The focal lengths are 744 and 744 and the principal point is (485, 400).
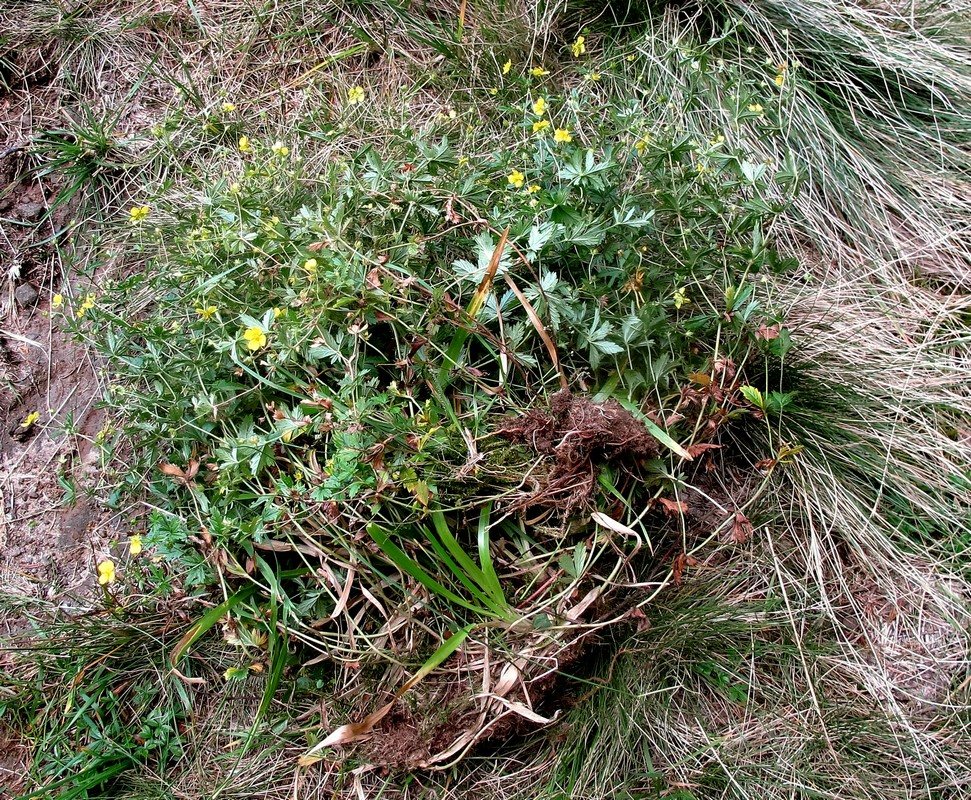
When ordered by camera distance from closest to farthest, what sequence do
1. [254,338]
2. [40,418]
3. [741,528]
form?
[254,338], [741,528], [40,418]

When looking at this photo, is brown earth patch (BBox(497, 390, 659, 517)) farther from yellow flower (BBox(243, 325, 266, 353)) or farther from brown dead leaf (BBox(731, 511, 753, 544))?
yellow flower (BBox(243, 325, 266, 353))

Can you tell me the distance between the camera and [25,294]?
2402 mm

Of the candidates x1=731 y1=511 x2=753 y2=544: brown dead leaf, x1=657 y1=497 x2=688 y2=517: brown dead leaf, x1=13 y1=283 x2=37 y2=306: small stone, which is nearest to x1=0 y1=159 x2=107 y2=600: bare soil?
x1=13 y1=283 x2=37 y2=306: small stone

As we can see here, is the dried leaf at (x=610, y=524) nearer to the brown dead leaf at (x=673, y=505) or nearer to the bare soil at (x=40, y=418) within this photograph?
the brown dead leaf at (x=673, y=505)

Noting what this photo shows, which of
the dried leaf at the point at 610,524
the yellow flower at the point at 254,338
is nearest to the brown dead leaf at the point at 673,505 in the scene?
the dried leaf at the point at 610,524

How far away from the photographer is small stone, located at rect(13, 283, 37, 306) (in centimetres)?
240

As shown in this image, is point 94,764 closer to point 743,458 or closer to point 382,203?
point 382,203

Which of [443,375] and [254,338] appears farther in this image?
[443,375]

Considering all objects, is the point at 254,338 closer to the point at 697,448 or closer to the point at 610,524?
the point at 610,524

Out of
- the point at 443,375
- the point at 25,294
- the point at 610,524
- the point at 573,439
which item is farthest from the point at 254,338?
the point at 25,294

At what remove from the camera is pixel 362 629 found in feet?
6.16

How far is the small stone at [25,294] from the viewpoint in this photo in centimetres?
240

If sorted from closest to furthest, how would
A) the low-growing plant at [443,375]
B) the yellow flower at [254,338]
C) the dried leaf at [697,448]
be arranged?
1. the yellow flower at [254,338]
2. the low-growing plant at [443,375]
3. the dried leaf at [697,448]

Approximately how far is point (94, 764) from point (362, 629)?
0.81 m
